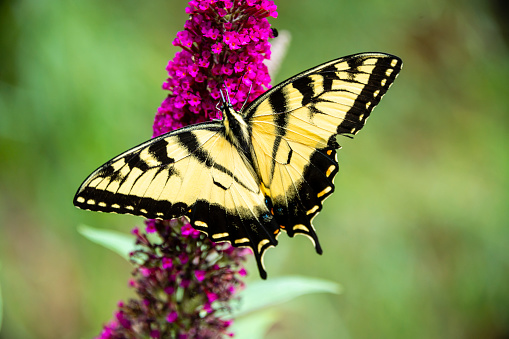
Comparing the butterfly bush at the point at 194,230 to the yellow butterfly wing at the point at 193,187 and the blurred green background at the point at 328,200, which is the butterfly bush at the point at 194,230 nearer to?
the yellow butterfly wing at the point at 193,187

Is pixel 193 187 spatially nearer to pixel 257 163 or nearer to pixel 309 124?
pixel 257 163

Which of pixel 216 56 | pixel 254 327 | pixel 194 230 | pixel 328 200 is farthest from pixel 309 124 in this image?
Result: pixel 328 200

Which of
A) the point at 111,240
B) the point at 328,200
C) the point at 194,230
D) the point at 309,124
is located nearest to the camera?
the point at 194,230

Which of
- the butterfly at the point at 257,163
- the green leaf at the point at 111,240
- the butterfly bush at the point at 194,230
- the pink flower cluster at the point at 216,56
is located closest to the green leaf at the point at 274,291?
the butterfly bush at the point at 194,230

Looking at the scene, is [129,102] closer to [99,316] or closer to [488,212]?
[99,316]

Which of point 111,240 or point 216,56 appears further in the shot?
point 111,240

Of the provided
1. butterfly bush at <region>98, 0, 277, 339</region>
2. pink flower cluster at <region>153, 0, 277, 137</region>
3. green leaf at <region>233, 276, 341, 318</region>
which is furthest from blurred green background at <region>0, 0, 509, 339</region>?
pink flower cluster at <region>153, 0, 277, 137</region>

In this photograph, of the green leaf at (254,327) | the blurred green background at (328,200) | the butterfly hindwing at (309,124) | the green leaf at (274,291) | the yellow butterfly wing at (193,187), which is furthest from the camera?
the blurred green background at (328,200)
